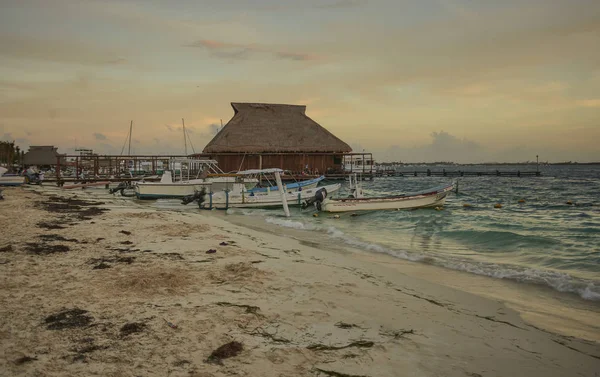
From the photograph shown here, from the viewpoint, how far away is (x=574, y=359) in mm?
3883

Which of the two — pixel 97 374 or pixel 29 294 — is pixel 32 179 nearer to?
pixel 29 294

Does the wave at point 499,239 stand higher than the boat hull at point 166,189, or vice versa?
the boat hull at point 166,189

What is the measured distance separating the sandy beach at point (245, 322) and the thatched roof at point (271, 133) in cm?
3254

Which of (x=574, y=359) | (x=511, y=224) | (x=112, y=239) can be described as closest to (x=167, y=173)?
(x=112, y=239)

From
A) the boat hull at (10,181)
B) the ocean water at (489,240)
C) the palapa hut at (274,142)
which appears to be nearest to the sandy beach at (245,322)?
the ocean water at (489,240)

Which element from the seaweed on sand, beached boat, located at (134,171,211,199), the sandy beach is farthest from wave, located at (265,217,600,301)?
beached boat, located at (134,171,211,199)

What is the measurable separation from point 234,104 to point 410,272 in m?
39.4

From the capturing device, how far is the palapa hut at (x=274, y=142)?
39.2 m

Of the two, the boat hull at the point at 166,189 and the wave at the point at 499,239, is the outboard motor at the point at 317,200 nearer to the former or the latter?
the boat hull at the point at 166,189

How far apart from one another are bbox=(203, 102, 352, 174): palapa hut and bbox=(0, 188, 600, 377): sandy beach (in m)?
31.6

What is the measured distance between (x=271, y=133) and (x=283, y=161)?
11.8 ft

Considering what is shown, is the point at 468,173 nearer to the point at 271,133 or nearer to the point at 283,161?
the point at 283,161

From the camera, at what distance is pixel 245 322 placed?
4.08 meters

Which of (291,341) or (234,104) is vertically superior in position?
(234,104)
